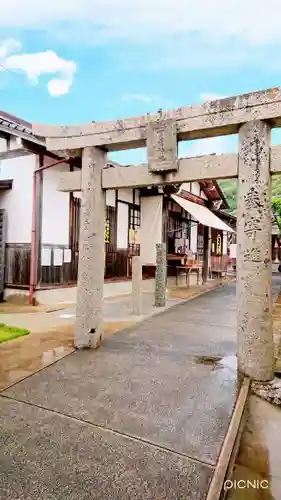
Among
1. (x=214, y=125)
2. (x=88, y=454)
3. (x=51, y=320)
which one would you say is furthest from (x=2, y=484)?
(x=51, y=320)

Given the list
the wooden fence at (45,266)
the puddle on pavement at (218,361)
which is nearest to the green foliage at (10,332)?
the wooden fence at (45,266)

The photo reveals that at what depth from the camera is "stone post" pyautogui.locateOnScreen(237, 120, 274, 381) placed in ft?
14.1

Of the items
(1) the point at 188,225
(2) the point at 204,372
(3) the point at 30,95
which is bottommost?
(2) the point at 204,372

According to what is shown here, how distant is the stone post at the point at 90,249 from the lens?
5484 millimetres

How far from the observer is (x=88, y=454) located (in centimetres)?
264

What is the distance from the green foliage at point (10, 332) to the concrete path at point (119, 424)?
1547 millimetres

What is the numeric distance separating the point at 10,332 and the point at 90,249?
2.51 metres

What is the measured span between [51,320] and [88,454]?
5.34m

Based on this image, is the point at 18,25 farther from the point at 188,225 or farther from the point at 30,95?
the point at 188,225

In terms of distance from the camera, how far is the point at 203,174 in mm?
4781

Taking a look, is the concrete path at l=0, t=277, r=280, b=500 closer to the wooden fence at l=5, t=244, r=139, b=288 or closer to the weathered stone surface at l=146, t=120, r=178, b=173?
the weathered stone surface at l=146, t=120, r=178, b=173

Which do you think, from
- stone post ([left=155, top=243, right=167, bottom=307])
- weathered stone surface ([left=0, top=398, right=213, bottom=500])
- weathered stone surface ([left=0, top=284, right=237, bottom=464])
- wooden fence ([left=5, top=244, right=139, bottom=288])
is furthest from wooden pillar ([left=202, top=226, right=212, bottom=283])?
weathered stone surface ([left=0, top=398, right=213, bottom=500])

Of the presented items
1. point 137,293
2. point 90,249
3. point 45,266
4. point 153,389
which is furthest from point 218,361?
point 45,266

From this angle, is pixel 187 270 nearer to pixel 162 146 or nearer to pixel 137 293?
pixel 137 293
